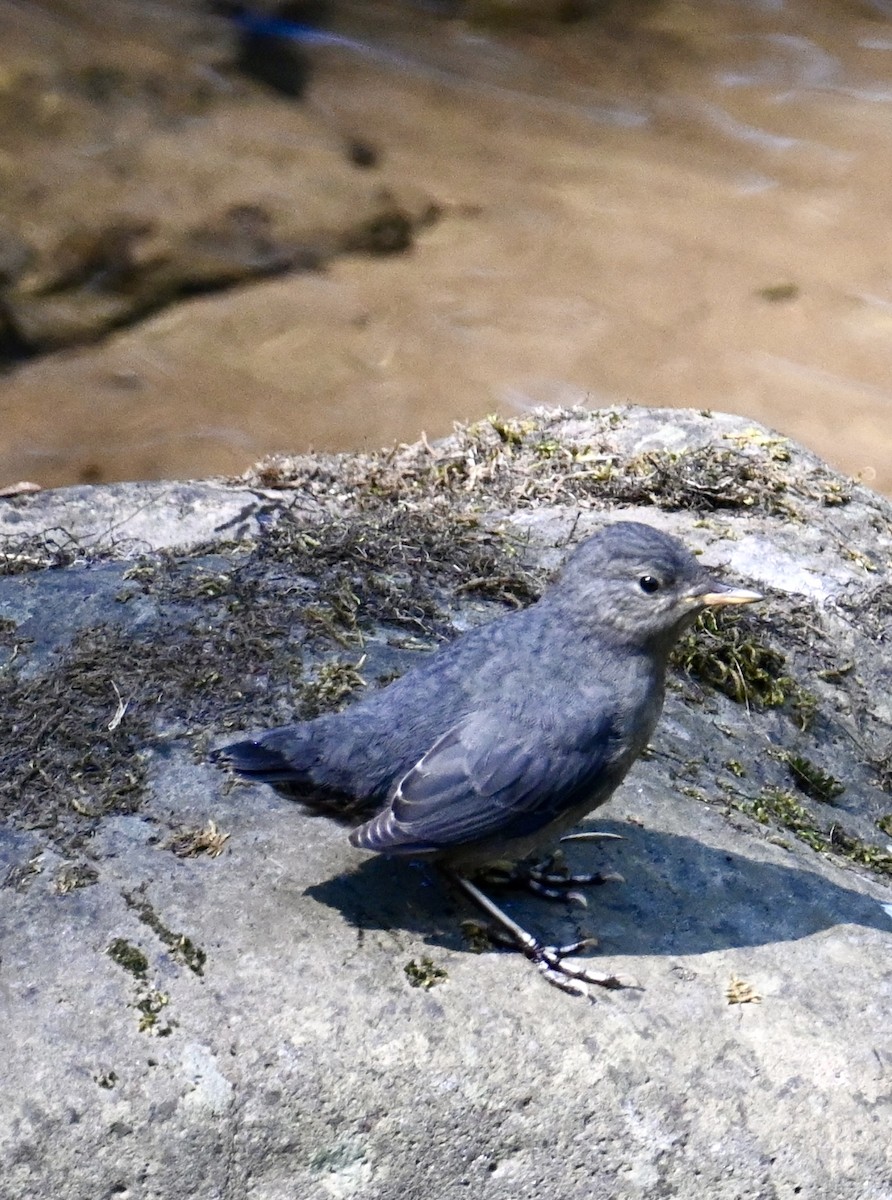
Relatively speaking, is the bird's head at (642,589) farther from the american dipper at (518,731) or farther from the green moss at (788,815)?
the green moss at (788,815)

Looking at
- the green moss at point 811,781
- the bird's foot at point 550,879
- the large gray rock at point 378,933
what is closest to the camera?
the large gray rock at point 378,933

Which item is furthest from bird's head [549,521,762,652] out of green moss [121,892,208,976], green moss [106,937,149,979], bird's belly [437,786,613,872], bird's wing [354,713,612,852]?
green moss [106,937,149,979]

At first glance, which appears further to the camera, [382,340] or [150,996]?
[382,340]

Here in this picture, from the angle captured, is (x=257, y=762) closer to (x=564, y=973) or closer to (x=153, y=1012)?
(x=153, y=1012)

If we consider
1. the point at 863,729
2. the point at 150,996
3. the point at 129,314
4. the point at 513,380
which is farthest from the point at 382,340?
the point at 150,996

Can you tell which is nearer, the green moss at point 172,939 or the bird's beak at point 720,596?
the green moss at point 172,939

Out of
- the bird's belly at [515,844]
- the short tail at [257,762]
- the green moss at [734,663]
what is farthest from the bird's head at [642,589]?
the green moss at [734,663]

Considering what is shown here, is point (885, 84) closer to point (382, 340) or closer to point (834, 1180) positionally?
point (382, 340)
